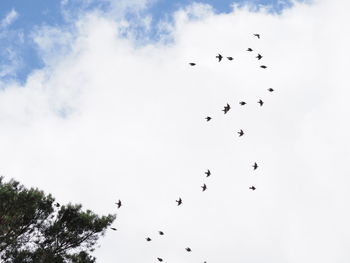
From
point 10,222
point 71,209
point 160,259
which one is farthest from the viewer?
point 71,209

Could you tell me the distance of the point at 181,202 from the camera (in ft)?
63.1

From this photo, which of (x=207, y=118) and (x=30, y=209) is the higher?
(x=207, y=118)

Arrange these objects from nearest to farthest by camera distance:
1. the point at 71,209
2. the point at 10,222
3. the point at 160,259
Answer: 1. the point at 10,222
2. the point at 160,259
3. the point at 71,209

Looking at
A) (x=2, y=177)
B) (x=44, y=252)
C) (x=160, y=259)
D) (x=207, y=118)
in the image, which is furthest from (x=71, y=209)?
(x=207, y=118)

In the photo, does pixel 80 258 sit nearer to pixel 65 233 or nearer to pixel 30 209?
pixel 65 233

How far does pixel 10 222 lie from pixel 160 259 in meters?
7.56

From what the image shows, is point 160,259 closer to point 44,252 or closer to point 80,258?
point 80,258

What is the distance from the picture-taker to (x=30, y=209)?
66.4 ft

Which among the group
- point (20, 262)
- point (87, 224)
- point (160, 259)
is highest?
point (87, 224)

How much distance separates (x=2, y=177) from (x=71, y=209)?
3968 mm

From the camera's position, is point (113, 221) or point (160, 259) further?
point (113, 221)

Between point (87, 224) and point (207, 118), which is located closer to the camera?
point (207, 118)

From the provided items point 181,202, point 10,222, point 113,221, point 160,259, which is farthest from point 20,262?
point 181,202

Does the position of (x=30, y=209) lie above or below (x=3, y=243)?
above
